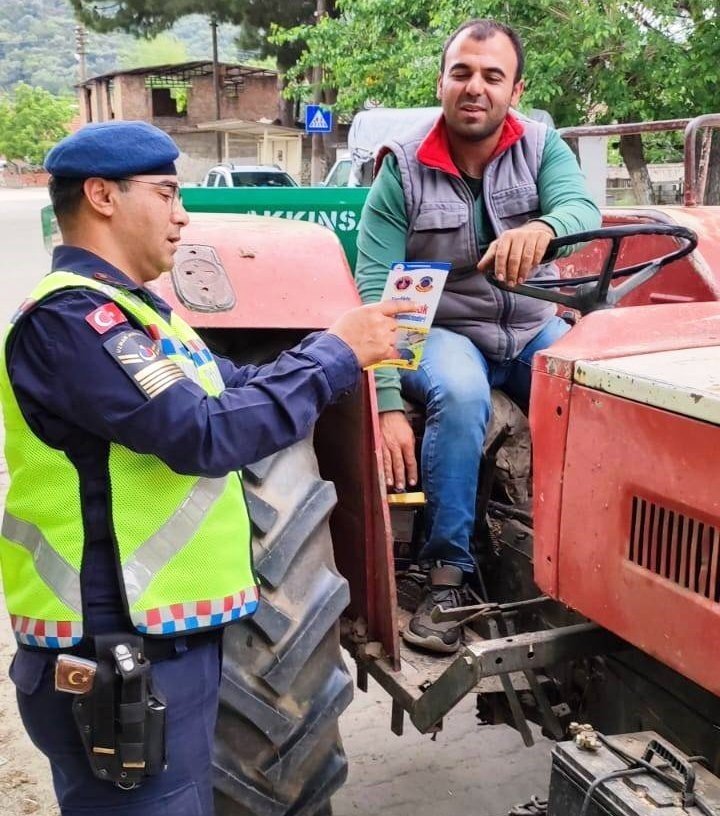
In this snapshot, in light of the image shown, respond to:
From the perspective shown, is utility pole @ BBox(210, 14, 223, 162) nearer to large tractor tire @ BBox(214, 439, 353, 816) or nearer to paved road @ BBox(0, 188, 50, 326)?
paved road @ BBox(0, 188, 50, 326)

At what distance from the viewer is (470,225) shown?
8.59ft

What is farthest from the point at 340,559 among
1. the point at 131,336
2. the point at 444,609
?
the point at 131,336

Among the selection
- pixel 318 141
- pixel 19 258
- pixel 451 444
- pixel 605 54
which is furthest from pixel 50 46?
pixel 451 444

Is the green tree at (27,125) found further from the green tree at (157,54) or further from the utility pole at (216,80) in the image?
the green tree at (157,54)

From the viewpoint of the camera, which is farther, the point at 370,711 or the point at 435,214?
the point at 370,711

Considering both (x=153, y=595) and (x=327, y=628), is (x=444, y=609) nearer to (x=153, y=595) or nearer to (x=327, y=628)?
(x=327, y=628)

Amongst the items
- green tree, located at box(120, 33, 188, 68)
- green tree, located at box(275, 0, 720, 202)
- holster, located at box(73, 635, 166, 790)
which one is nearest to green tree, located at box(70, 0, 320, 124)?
green tree, located at box(275, 0, 720, 202)

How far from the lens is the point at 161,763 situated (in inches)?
63.9

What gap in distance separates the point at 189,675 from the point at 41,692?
0.24m

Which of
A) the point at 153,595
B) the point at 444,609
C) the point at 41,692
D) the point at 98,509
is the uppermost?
the point at 98,509

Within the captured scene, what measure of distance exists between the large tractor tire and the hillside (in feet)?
360

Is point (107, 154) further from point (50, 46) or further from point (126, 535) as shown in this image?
point (50, 46)

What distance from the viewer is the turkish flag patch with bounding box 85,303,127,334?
1505 mm

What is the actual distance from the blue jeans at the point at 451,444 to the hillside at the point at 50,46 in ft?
359
